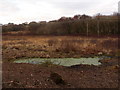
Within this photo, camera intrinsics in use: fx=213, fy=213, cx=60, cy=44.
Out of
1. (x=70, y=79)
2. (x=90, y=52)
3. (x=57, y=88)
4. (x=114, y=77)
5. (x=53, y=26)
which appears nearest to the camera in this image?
(x=57, y=88)

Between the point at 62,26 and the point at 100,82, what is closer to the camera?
the point at 100,82

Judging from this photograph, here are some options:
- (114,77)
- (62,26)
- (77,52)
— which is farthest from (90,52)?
(62,26)

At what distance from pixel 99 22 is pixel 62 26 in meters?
7.33

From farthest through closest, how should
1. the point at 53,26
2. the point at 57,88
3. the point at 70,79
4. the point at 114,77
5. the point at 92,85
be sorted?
the point at 53,26
the point at 114,77
the point at 70,79
the point at 92,85
the point at 57,88

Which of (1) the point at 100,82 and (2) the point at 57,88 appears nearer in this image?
(2) the point at 57,88

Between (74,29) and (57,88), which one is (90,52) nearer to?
(57,88)

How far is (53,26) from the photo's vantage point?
1313 inches

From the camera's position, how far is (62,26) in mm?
37094

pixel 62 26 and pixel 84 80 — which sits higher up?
pixel 62 26

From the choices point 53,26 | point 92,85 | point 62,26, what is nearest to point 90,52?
point 92,85

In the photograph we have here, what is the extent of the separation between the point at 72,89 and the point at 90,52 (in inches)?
413

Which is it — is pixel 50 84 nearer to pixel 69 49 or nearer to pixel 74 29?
pixel 69 49

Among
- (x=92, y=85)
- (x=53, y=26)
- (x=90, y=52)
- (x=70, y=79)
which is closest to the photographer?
(x=92, y=85)

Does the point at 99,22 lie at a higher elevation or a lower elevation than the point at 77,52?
higher
